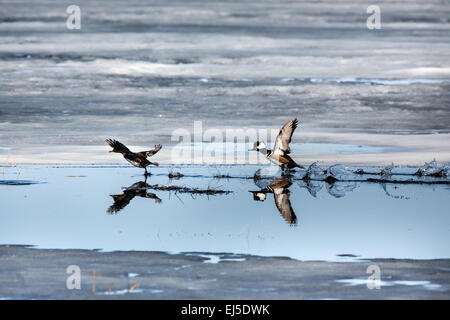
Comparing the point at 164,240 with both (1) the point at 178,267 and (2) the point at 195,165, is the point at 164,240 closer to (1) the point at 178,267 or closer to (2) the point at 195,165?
(1) the point at 178,267

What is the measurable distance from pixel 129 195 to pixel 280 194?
3.01 meters

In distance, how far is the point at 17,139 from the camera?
2672 centimetres

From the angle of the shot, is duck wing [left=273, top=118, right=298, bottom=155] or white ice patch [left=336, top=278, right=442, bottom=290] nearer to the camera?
white ice patch [left=336, top=278, right=442, bottom=290]

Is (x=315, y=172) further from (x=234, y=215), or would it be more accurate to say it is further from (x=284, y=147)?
(x=234, y=215)

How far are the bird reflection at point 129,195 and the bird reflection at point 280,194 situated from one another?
2.13m

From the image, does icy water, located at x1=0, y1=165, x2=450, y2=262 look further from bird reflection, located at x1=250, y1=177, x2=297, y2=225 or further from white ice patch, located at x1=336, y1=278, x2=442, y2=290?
white ice patch, located at x1=336, y1=278, x2=442, y2=290

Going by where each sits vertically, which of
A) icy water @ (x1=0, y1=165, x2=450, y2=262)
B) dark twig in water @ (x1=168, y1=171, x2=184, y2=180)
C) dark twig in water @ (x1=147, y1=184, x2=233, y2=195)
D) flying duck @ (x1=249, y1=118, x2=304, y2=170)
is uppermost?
flying duck @ (x1=249, y1=118, x2=304, y2=170)

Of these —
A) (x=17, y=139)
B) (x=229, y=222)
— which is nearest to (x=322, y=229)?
(x=229, y=222)

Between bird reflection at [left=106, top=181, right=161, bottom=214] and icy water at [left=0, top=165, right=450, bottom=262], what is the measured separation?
0.06 ft

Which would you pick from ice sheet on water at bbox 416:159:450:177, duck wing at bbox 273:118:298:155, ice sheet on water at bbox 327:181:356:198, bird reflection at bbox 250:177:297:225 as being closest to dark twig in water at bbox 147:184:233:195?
bird reflection at bbox 250:177:297:225

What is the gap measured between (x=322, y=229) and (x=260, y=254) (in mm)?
2216

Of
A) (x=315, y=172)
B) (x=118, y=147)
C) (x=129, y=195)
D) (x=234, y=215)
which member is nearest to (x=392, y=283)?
(x=234, y=215)

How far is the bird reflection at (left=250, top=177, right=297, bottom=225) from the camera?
14176 millimetres

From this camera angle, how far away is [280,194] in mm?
17781
